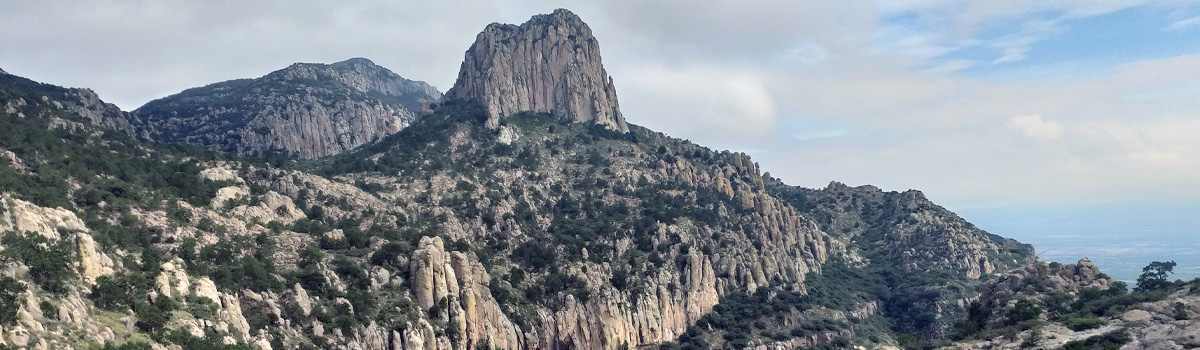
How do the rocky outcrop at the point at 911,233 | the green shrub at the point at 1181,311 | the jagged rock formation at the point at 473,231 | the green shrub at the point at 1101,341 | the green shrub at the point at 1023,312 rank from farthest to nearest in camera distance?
the rocky outcrop at the point at 911,233, the green shrub at the point at 1023,312, the jagged rock formation at the point at 473,231, the green shrub at the point at 1181,311, the green shrub at the point at 1101,341

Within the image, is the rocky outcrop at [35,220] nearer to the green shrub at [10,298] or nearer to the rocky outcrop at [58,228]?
the rocky outcrop at [58,228]

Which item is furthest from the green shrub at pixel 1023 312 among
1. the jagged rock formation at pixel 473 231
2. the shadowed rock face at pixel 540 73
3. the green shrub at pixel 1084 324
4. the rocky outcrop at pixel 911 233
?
the shadowed rock face at pixel 540 73

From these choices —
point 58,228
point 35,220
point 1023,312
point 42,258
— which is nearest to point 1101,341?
point 1023,312

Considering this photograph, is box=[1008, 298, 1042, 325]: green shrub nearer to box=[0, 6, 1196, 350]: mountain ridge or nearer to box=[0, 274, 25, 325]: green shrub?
box=[0, 6, 1196, 350]: mountain ridge

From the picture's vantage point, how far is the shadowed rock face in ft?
579

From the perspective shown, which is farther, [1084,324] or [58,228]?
[1084,324]

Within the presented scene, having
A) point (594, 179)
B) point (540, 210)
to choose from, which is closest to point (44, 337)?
point (540, 210)

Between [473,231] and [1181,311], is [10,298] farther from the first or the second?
[1181,311]

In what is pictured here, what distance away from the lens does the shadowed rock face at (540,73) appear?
17638cm

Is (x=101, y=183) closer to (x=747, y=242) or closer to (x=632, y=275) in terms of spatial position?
(x=632, y=275)

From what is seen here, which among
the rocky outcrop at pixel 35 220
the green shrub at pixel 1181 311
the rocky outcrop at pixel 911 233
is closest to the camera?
the rocky outcrop at pixel 35 220

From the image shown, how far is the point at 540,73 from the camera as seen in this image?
18112 centimetres

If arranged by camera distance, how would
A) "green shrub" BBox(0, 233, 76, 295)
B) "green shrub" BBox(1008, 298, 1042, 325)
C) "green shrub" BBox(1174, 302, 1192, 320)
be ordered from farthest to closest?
1. "green shrub" BBox(1008, 298, 1042, 325)
2. "green shrub" BBox(1174, 302, 1192, 320)
3. "green shrub" BBox(0, 233, 76, 295)

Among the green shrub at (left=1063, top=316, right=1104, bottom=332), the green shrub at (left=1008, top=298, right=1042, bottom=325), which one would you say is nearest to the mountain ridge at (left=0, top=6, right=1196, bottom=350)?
the green shrub at (left=1008, top=298, right=1042, bottom=325)
